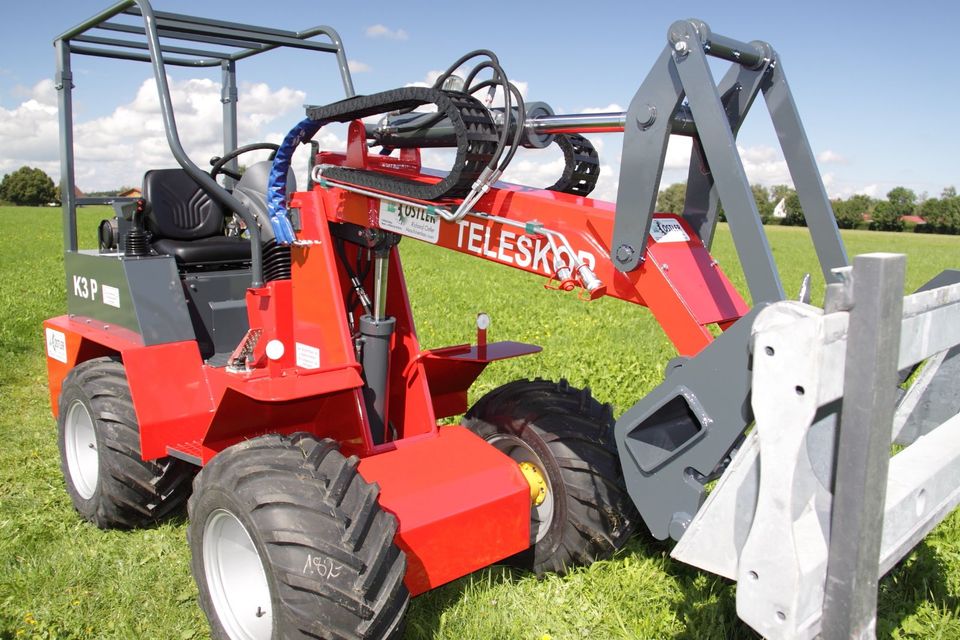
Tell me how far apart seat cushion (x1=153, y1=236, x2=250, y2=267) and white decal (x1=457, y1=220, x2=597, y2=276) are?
2.12m

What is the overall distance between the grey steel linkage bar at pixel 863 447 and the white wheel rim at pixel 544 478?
6.21 ft

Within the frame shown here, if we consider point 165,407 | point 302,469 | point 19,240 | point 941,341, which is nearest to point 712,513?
point 941,341

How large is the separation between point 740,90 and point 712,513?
58.9 inches

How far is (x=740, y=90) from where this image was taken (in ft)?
8.95

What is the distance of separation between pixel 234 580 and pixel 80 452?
6.83ft

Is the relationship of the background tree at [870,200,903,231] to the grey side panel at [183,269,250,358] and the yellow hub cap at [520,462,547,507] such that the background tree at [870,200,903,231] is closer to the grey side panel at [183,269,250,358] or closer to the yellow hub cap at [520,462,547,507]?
the yellow hub cap at [520,462,547,507]

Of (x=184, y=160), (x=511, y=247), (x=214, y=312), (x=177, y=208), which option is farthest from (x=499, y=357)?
(x=177, y=208)

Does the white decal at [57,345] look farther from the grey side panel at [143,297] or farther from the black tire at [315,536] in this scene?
the black tire at [315,536]

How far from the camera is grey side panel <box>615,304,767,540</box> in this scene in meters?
2.27

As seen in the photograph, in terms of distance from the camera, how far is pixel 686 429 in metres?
2.57

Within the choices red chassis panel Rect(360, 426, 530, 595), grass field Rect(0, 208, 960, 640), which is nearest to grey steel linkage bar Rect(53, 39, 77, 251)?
grass field Rect(0, 208, 960, 640)

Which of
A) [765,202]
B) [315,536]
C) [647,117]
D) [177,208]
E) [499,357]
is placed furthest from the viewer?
[765,202]

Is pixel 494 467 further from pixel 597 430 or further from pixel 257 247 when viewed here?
pixel 257 247

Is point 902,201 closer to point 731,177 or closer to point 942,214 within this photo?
point 942,214
